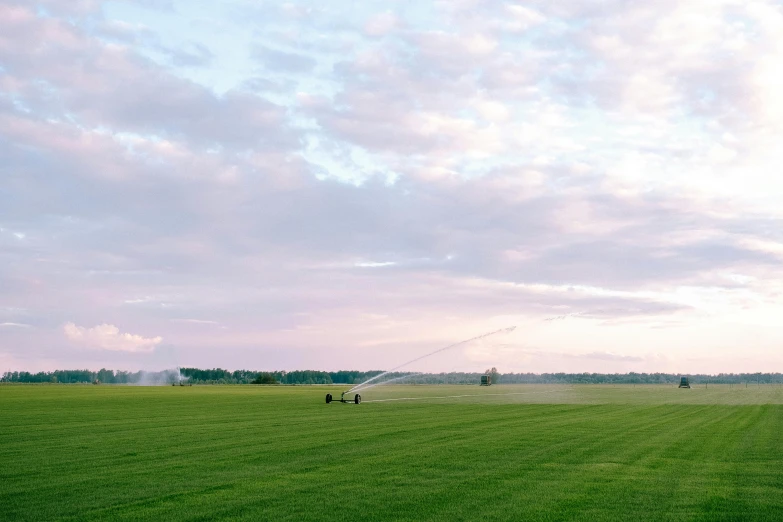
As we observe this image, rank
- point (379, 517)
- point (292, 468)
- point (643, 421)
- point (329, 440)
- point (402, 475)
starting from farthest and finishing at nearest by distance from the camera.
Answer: point (643, 421)
point (329, 440)
point (292, 468)
point (402, 475)
point (379, 517)

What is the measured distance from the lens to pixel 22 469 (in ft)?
55.6

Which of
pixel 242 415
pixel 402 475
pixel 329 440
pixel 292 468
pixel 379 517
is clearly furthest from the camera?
pixel 242 415

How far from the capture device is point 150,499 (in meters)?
13.2

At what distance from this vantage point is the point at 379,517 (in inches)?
462

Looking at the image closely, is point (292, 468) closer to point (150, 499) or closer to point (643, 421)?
point (150, 499)

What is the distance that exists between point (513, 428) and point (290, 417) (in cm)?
1162

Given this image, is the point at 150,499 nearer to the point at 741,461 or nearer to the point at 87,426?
the point at 741,461

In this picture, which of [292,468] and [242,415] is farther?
[242,415]

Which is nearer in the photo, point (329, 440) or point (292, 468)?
point (292, 468)

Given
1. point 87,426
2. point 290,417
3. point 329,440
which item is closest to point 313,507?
point 329,440

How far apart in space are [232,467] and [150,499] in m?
4.11

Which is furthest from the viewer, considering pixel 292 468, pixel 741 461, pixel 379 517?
pixel 741 461

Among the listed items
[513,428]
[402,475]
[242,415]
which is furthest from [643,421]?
[402,475]

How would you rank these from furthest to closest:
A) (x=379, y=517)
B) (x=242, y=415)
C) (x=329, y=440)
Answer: (x=242, y=415) → (x=329, y=440) → (x=379, y=517)
